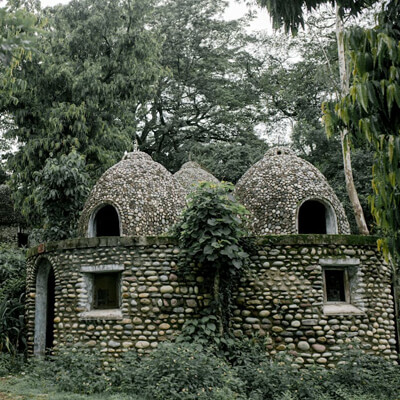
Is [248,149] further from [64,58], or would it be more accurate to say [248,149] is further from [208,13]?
[208,13]

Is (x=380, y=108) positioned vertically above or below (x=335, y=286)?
above

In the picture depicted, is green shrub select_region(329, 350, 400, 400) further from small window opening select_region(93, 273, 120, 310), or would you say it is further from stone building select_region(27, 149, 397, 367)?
small window opening select_region(93, 273, 120, 310)

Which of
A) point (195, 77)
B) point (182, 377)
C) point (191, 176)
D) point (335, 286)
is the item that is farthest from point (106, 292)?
point (195, 77)

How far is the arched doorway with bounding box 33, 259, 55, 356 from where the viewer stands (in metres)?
11.2

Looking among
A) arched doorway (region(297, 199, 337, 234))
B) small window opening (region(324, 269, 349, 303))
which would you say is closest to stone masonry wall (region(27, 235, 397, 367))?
small window opening (region(324, 269, 349, 303))

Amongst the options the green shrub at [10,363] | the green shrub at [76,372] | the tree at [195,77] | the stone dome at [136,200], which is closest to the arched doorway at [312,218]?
the stone dome at [136,200]

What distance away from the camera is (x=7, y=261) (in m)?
14.3

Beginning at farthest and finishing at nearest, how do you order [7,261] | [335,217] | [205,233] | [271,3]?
[7,261] → [335,217] → [205,233] → [271,3]

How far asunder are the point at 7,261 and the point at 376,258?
9.79 metres

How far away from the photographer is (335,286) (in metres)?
10.4

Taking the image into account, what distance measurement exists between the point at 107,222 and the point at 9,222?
39.1 feet

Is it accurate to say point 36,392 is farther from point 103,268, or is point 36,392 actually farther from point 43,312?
point 43,312

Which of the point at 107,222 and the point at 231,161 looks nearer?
the point at 107,222

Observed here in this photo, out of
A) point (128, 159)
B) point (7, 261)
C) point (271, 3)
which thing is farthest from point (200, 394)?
point (7, 261)
